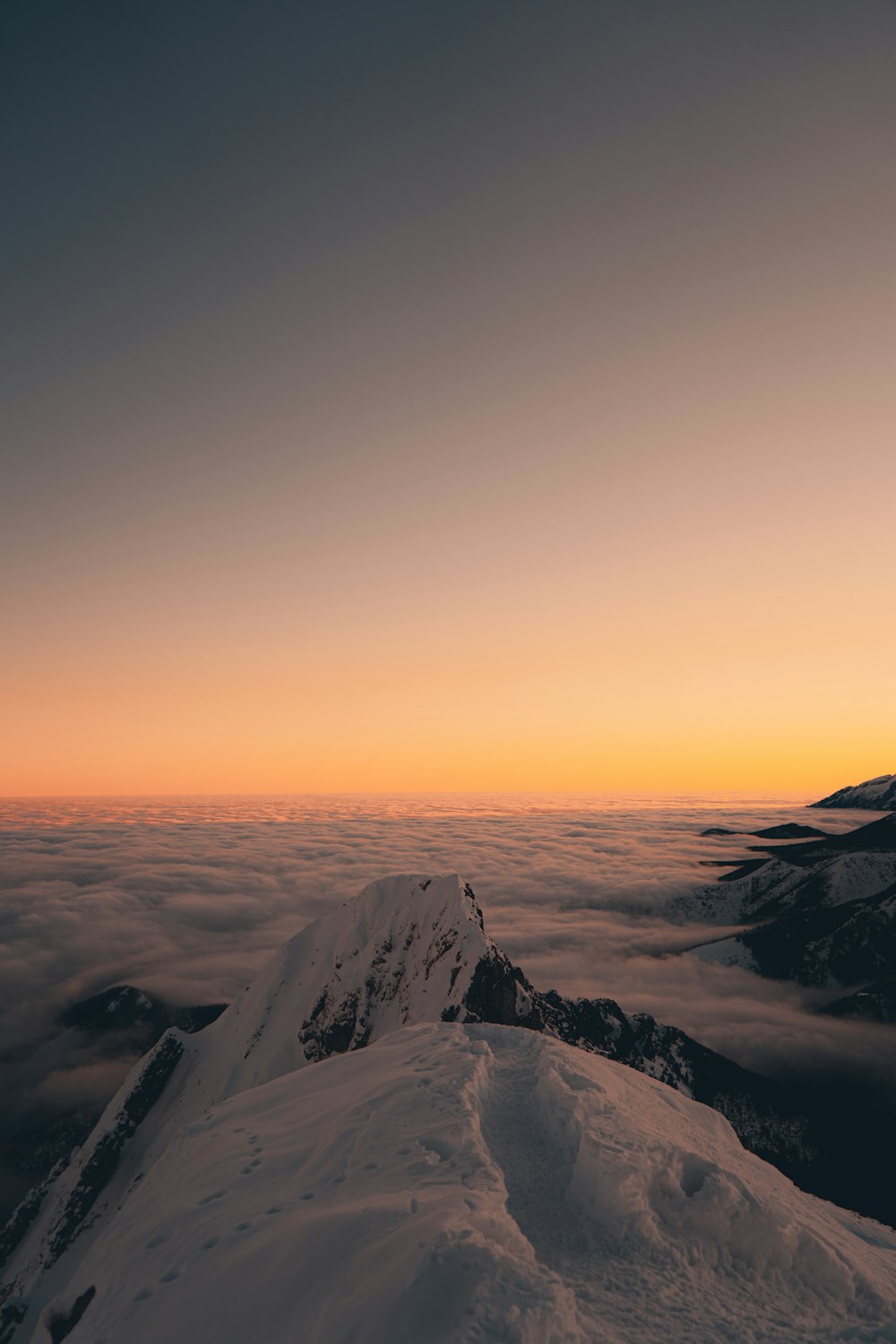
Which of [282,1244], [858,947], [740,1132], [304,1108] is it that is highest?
[282,1244]

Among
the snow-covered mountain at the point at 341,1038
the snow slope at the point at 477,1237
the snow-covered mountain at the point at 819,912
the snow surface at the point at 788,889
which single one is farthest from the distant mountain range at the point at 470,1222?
the snow surface at the point at 788,889

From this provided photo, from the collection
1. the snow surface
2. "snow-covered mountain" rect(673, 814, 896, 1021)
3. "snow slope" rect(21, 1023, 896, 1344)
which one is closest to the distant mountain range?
"snow slope" rect(21, 1023, 896, 1344)

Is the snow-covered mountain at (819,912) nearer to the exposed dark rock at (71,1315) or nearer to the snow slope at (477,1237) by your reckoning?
the snow slope at (477,1237)

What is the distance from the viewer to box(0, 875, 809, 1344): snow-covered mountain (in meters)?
44.6

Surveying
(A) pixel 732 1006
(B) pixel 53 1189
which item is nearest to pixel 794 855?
(A) pixel 732 1006

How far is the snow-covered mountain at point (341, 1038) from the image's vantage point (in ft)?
146

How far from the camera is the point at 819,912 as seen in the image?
107m

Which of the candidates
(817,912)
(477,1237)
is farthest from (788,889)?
(477,1237)

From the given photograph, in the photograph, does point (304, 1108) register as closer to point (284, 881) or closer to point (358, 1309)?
point (358, 1309)

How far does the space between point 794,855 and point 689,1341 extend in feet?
516

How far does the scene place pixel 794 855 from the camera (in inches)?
5463

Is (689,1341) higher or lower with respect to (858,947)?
higher

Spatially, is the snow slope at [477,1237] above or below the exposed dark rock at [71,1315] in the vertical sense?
above

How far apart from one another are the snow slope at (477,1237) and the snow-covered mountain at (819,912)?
100m
